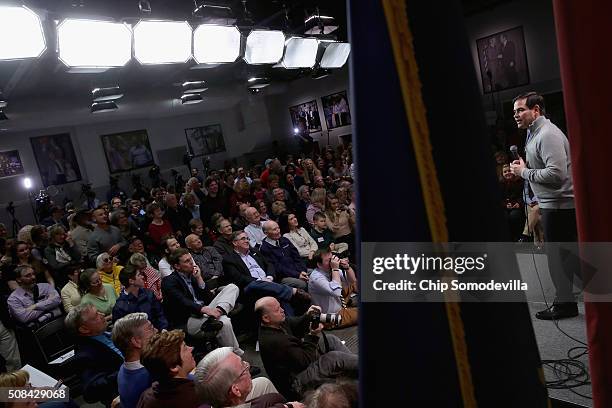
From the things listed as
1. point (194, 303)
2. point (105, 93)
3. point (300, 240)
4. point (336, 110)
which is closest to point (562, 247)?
point (194, 303)

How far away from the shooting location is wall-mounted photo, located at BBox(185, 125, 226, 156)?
45.5 ft

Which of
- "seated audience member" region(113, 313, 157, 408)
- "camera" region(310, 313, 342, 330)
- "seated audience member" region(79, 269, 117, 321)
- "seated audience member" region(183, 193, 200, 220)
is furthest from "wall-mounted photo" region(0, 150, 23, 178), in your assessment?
"camera" region(310, 313, 342, 330)

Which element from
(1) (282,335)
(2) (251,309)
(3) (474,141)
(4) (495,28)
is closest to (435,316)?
(3) (474,141)

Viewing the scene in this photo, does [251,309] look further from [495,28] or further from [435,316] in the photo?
[495,28]

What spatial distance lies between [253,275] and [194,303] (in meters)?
0.83

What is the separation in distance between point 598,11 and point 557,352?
2710 millimetres

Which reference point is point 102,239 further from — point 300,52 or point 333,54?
point 333,54

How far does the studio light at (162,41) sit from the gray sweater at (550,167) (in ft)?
10.2

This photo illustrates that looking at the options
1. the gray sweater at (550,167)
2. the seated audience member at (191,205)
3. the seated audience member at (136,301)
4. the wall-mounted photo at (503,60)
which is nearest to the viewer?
the gray sweater at (550,167)

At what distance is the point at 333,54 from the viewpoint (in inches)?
237

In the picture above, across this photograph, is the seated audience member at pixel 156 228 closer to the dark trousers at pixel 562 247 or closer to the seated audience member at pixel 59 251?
the seated audience member at pixel 59 251

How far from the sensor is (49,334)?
3941 millimetres

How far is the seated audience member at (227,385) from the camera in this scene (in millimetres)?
2113

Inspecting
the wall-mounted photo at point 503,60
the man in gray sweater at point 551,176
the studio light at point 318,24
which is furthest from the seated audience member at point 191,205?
the wall-mounted photo at point 503,60
